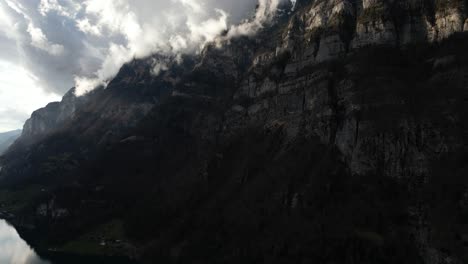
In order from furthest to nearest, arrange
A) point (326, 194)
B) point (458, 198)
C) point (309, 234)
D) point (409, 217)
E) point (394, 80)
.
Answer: point (394, 80)
point (326, 194)
point (309, 234)
point (409, 217)
point (458, 198)

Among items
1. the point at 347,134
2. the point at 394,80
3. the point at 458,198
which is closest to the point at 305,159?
the point at 347,134

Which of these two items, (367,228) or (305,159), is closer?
(367,228)

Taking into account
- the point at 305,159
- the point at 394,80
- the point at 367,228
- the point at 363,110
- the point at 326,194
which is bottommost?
the point at 367,228

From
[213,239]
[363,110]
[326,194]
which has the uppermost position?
[363,110]

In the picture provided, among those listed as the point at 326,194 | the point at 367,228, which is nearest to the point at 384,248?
the point at 367,228

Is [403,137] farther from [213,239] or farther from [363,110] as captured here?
[213,239]

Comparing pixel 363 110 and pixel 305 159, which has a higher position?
pixel 363 110

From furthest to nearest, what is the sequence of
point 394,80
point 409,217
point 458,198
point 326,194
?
point 394,80
point 326,194
point 409,217
point 458,198

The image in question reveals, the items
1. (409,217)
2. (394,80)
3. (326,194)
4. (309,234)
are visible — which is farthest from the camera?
(394,80)

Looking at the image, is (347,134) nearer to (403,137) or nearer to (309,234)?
(403,137)

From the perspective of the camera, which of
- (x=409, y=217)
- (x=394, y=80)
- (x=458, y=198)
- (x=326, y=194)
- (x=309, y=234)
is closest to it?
(x=458, y=198)
